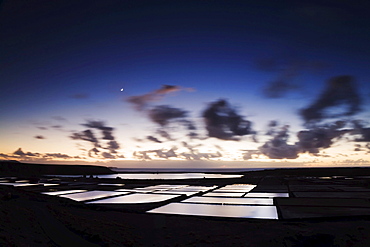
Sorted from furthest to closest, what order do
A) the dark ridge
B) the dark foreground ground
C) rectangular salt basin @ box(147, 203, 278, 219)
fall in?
the dark ridge → rectangular salt basin @ box(147, 203, 278, 219) → the dark foreground ground

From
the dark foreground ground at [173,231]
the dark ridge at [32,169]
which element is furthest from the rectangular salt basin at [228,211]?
the dark ridge at [32,169]

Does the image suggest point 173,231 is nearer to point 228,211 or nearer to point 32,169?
point 228,211

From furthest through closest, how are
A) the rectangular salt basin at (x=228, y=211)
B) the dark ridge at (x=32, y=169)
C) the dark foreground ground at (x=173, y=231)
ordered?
the dark ridge at (x=32, y=169) → the rectangular salt basin at (x=228, y=211) → the dark foreground ground at (x=173, y=231)

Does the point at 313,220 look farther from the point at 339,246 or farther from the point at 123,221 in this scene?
the point at 123,221

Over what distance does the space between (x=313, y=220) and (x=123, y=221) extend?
28.1 feet

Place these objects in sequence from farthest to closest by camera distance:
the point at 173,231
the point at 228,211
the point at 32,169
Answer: the point at 32,169, the point at 228,211, the point at 173,231

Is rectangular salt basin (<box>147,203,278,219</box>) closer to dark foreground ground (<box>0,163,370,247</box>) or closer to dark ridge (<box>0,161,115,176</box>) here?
dark foreground ground (<box>0,163,370,247</box>)

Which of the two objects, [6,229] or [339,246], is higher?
[6,229]

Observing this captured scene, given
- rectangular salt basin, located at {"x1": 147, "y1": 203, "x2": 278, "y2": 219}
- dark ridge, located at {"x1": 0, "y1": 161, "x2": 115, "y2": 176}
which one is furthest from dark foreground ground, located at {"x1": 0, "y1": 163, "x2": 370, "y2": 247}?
dark ridge, located at {"x1": 0, "y1": 161, "x2": 115, "y2": 176}

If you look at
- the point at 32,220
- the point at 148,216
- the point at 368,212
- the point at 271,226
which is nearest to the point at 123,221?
the point at 148,216

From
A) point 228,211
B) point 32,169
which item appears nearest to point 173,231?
point 228,211

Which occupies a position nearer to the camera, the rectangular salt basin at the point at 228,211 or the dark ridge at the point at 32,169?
the rectangular salt basin at the point at 228,211

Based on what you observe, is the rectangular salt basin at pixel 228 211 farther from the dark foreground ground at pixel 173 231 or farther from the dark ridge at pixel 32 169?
the dark ridge at pixel 32 169

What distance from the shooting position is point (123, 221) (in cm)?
1167
